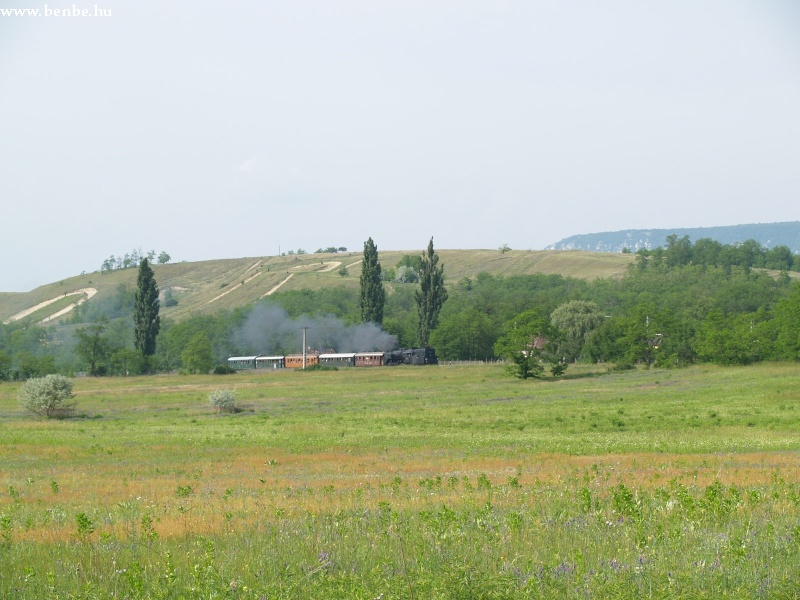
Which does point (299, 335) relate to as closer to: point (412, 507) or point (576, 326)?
point (576, 326)

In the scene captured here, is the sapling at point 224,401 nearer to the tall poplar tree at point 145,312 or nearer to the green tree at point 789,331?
the green tree at point 789,331

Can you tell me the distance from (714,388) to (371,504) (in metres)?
54.6

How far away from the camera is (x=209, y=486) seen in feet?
75.2

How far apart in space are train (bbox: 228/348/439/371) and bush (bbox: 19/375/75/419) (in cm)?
6389

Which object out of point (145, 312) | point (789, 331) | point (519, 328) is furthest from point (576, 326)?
point (145, 312)

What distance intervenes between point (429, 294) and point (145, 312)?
3877 cm

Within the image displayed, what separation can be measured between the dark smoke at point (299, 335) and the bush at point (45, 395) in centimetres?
6945

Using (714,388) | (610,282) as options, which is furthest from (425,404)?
(610,282)

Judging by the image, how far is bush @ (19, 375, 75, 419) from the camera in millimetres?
60281

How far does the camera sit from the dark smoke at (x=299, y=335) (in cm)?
13131

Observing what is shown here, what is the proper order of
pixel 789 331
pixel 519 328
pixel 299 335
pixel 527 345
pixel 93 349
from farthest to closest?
pixel 299 335 → pixel 93 349 → pixel 527 345 → pixel 519 328 → pixel 789 331

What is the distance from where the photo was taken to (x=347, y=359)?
128000 mm

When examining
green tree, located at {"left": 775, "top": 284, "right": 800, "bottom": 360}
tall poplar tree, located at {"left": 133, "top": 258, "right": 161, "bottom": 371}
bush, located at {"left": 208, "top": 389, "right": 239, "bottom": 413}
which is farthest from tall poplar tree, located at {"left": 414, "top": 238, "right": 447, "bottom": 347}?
bush, located at {"left": 208, "top": 389, "right": 239, "bottom": 413}

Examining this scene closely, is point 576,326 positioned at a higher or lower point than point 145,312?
lower
